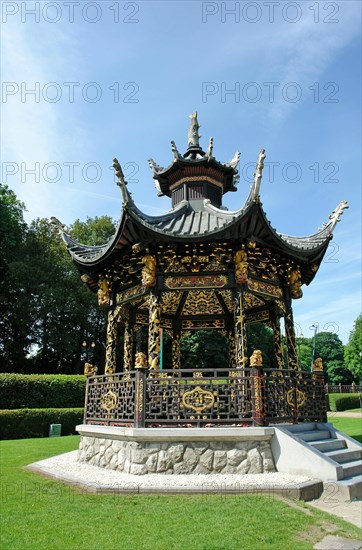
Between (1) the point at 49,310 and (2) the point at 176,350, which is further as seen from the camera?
(1) the point at 49,310

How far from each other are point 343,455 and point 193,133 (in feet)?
32.2

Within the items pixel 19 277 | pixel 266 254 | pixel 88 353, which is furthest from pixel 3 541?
pixel 88 353

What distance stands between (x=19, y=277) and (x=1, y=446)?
18.9 meters

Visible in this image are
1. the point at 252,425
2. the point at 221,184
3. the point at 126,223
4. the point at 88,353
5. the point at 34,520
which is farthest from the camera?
the point at 88,353

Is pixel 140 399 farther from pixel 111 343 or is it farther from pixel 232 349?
pixel 232 349

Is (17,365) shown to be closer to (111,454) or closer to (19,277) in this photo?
(19,277)

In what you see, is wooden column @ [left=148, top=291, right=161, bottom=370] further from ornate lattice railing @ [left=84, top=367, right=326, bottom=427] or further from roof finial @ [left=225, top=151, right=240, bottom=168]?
roof finial @ [left=225, top=151, right=240, bottom=168]

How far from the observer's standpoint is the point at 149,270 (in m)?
9.59

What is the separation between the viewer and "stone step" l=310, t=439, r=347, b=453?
8.33 m

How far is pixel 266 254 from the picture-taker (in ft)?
33.8

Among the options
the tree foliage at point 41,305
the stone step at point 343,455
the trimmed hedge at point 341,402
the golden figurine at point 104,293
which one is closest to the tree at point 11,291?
the tree foliage at point 41,305

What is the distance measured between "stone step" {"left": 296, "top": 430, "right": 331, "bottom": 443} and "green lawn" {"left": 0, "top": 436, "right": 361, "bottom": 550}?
249 cm

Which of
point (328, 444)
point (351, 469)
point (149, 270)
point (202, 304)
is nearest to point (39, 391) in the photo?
point (202, 304)

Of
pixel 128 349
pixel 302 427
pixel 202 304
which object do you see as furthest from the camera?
pixel 202 304
